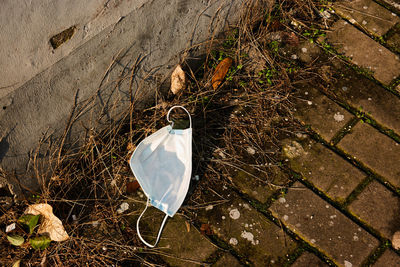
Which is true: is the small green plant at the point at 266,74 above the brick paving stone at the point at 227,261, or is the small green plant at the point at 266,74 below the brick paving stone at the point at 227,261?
above

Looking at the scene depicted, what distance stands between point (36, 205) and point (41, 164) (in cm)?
23

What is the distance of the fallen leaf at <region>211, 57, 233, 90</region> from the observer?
2.67m

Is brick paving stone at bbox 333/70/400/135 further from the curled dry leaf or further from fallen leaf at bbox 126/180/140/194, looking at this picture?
Result: the curled dry leaf

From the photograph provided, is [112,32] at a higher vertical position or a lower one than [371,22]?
higher

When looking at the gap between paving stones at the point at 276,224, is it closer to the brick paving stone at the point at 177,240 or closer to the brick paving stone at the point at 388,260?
the brick paving stone at the point at 177,240

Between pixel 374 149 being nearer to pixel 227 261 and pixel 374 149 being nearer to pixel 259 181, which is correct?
pixel 259 181

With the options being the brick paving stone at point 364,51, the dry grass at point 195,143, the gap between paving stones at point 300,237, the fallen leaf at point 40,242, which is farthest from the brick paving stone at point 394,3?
the fallen leaf at point 40,242

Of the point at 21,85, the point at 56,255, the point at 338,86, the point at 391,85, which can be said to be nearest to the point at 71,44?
the point at 21,85

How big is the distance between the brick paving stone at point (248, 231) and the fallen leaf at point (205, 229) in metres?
0.01

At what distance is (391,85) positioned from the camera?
2.73m

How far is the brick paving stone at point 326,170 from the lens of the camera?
2.38 meters

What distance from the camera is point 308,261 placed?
2.17 m

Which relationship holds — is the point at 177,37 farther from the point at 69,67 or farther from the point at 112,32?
the point at 69,67

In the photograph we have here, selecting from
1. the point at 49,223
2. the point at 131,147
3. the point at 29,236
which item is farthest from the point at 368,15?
the point at 29,236
